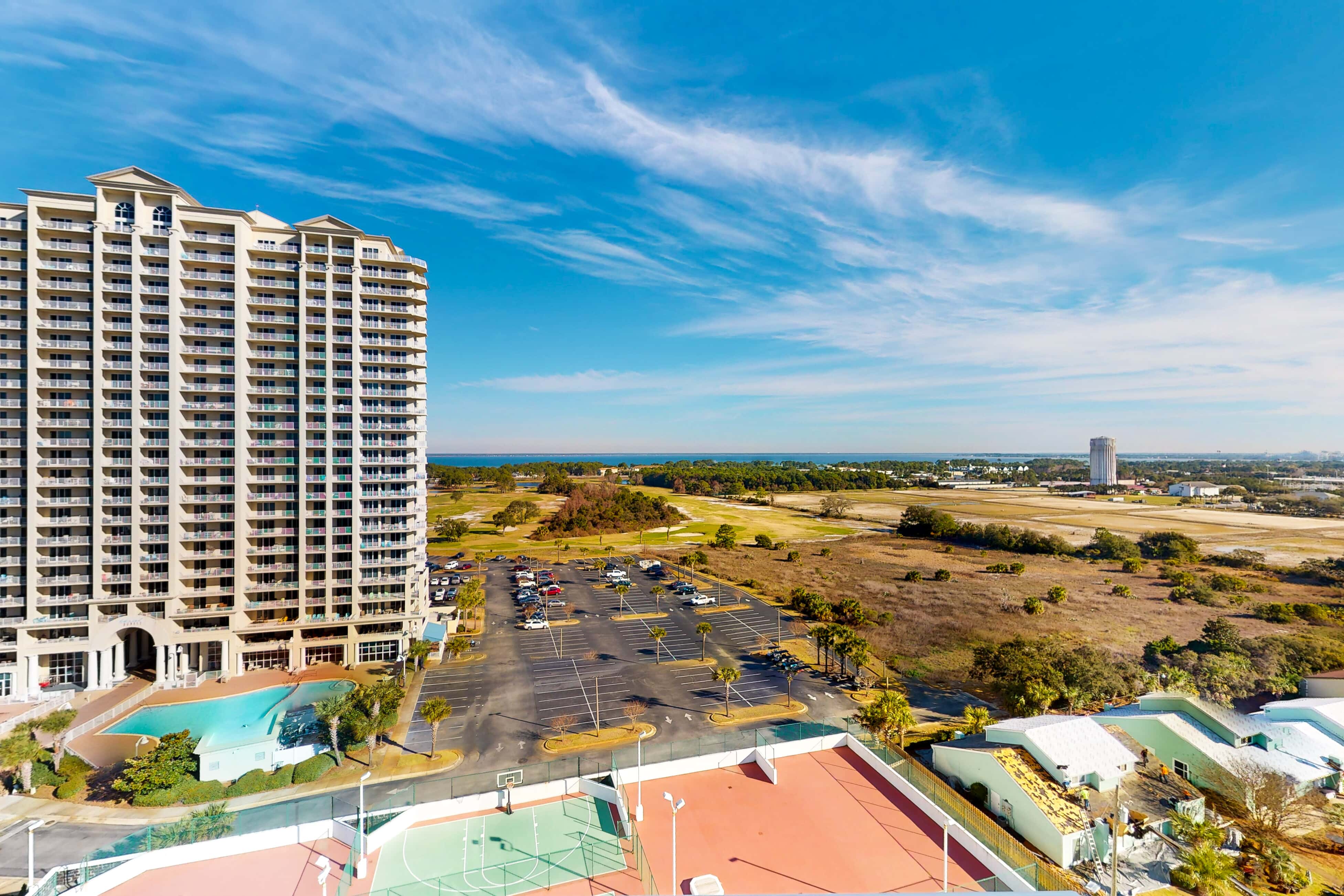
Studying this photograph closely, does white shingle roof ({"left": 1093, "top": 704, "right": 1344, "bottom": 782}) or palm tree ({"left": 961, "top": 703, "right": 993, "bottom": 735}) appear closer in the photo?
white shingle roof ({"left": 1093, "top": 704, "right": 1344, "bottom": 782})

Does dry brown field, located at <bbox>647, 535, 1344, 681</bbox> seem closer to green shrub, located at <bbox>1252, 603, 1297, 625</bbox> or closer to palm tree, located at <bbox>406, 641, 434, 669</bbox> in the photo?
green shrub, located at <bbox>1252, 603, 1297, 625</bbox>

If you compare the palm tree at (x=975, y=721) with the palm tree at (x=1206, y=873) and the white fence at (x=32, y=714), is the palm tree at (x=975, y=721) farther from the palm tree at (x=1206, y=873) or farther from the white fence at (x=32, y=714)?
the white fence at (x=32, y=714)

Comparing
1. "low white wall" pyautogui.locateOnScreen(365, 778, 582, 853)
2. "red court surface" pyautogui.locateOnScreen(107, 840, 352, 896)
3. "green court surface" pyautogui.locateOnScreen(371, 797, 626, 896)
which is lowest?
"red court surface" pyautogui.locateOnScreen(107, 840, 352, 896)

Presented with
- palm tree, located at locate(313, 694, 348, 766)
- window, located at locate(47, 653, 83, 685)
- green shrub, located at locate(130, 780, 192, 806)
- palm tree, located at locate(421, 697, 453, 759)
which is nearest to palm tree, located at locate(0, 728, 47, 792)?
green shrub, located at locate(130, 780, 192, 806)

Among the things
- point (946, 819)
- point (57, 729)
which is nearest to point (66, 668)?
point (57, 729)

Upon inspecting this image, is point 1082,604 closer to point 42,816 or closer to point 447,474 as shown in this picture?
point 42,816

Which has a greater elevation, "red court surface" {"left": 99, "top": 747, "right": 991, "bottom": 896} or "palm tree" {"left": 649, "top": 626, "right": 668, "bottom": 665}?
"red court surface" {"left": 99, "top": 747, "right": 991, "bottom": 896}

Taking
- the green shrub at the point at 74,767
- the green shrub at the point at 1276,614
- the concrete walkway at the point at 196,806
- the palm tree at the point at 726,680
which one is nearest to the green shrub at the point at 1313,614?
the green shrub at the point at 1276,614
